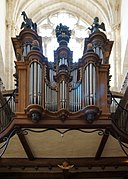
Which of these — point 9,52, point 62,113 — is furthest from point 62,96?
point 9,52

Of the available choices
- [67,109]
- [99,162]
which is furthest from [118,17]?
[67,109]

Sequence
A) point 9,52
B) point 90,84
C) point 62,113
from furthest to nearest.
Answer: point 9,52 → point 90,84 → point 62,113

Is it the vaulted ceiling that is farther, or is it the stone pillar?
the vaulted ceiling

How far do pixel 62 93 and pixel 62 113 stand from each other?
57 centimetres

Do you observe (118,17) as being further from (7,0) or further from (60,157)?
(60,157)

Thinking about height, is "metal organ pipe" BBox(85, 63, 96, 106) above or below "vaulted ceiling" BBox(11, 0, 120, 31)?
below

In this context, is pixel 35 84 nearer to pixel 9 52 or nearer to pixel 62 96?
pixel 62 96

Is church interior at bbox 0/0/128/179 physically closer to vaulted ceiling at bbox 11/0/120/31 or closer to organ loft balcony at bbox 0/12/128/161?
organ loft balcony at bbox 0/12/128/161

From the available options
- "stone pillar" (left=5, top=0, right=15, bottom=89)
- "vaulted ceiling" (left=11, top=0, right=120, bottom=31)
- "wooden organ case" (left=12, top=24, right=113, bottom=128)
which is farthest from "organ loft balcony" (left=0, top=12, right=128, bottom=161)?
"vaulted ceiling" (left=11, top=0, right=120, bottom=31)

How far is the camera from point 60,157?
15.7m

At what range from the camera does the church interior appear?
1320 centimetres

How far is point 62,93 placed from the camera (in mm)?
13398

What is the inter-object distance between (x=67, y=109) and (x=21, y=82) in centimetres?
132

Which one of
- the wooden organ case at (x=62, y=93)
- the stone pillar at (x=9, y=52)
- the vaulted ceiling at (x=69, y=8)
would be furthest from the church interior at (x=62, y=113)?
the vaulted ceiling at (x=69, y=8)
